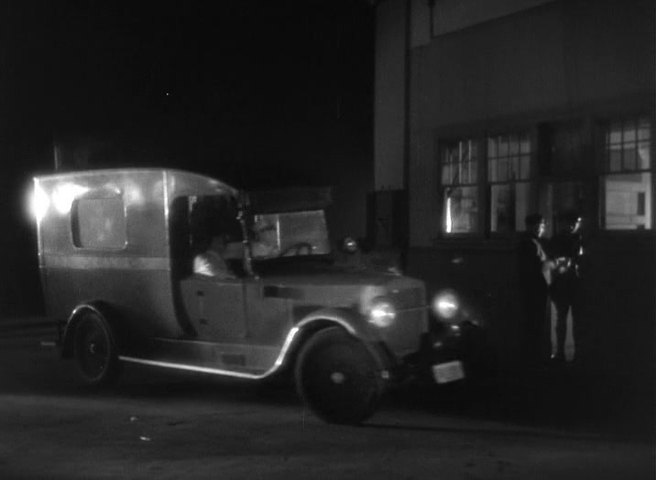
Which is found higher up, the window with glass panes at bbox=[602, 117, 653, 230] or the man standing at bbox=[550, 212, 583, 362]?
the window with glass panes at bbox=[602, 117, 653, 230]

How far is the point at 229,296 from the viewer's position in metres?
10.8

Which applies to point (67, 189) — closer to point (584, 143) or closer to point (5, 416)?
point (5, 416)

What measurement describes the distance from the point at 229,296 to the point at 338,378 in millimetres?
1585

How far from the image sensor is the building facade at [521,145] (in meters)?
14.2

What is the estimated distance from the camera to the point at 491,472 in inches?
308

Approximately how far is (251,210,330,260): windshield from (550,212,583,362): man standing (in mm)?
2995

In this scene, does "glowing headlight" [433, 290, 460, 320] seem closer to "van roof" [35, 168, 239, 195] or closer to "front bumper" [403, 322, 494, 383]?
"front bumper" [403, 322, 494, 383]

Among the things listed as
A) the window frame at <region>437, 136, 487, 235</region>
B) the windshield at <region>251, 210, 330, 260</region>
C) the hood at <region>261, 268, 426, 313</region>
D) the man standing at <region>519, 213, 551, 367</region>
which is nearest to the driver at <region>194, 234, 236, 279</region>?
the windshield at <region>251, 210, 330, 260</region>

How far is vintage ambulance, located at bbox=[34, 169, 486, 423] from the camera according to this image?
31.9 feet

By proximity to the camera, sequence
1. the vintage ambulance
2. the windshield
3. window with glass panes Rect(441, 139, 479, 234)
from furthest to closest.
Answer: window with glass panes Rect(441, 139, 479, 234) < the windshield < the vintage ambulance

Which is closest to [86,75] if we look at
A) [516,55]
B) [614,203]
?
[516,55]

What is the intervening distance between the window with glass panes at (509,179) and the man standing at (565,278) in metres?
2.55

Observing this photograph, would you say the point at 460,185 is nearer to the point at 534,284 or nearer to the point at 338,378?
the point at 534,284

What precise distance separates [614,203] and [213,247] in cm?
593
